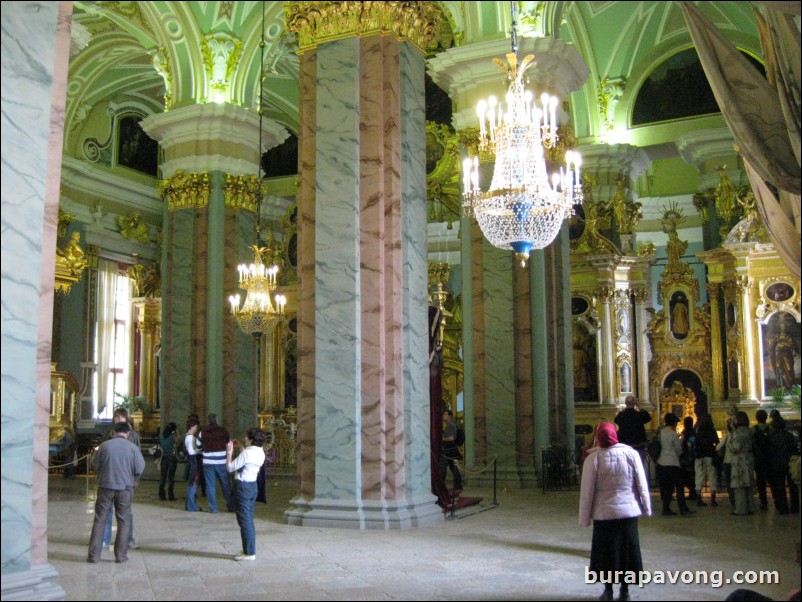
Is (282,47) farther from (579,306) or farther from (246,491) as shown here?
(246,491)

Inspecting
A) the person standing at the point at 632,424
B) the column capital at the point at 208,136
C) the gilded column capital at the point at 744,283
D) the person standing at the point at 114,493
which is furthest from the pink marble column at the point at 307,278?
the gilded column capital at the point at 744,283

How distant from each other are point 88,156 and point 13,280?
18680mm

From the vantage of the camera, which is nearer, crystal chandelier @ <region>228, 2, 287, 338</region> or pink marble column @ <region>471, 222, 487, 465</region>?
pink marble column @ <region>471, 222, 487, 465</region>

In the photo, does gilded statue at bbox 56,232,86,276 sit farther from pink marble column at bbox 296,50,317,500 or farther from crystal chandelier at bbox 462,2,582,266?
crystal chandelier at bbox 462,2,582,266

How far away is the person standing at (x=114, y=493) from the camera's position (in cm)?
812

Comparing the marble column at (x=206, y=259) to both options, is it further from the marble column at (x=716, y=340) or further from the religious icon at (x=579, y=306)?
the marble column at (x=716, y=340)

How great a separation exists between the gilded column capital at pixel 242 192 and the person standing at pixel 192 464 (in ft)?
18.9

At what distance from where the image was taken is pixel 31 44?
A: 6395 millimetres

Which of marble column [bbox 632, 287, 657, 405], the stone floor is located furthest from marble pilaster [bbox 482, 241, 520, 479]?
marble column [bbox 632, 287, 657, 405]

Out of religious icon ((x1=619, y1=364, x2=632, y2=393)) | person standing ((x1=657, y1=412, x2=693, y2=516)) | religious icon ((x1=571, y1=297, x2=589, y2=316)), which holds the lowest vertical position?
person standing ((x1=657, y1=412, x2=693, y2=516))

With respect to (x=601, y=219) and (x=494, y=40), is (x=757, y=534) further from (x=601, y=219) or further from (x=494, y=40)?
(x=601, y=219)

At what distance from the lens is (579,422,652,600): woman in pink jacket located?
6.68 metres

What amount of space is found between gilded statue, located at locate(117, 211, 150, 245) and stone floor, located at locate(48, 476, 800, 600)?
13.9 m

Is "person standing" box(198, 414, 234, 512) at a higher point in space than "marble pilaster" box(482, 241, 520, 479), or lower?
lower
